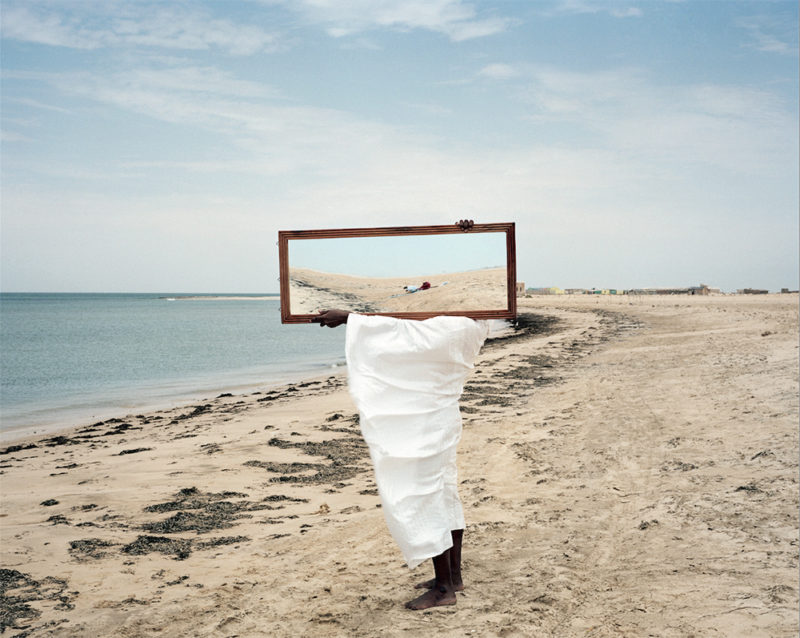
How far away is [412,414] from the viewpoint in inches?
129

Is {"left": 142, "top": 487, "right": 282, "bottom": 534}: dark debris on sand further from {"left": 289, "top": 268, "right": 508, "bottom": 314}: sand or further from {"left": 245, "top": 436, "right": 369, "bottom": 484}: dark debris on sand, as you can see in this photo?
{"left": 289, "top": 268, "right": 508, "bottom": 314}: sand

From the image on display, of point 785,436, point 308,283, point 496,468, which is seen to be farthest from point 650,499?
point 308,283

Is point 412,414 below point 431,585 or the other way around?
the other way around

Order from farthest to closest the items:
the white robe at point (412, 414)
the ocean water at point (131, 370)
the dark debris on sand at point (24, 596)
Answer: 1. the ocean water at point (131, 370)
2. the dark debris on sand at point (24, 596)
3. the white robe at point (412, 414)

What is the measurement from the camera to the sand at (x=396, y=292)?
11.9ft

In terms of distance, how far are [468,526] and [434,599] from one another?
4.44ft

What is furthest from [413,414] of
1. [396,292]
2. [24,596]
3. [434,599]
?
[24,596]

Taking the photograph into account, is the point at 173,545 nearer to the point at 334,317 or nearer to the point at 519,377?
the point at 334,317

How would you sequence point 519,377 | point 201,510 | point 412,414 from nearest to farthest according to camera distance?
point 412,414 → point 201,510 → point 519,377

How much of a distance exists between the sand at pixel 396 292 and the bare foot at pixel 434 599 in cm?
160

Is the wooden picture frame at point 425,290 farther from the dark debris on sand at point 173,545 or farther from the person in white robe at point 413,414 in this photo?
the dark debris on sand at point 173,545

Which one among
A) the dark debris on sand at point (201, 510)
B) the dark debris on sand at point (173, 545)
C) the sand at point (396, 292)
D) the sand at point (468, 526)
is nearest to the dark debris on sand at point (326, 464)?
the sand at point (468, 526)

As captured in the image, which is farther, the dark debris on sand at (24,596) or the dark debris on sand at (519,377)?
the dark debris on sand at (519,377)

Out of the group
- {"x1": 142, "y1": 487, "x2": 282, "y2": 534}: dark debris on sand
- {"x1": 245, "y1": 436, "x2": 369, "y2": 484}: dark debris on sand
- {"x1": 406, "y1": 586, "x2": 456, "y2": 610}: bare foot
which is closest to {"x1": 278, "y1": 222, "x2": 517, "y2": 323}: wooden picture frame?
{"x1": 406, "y1": 586, "x2": 456, "y2": 610}: bare foot
